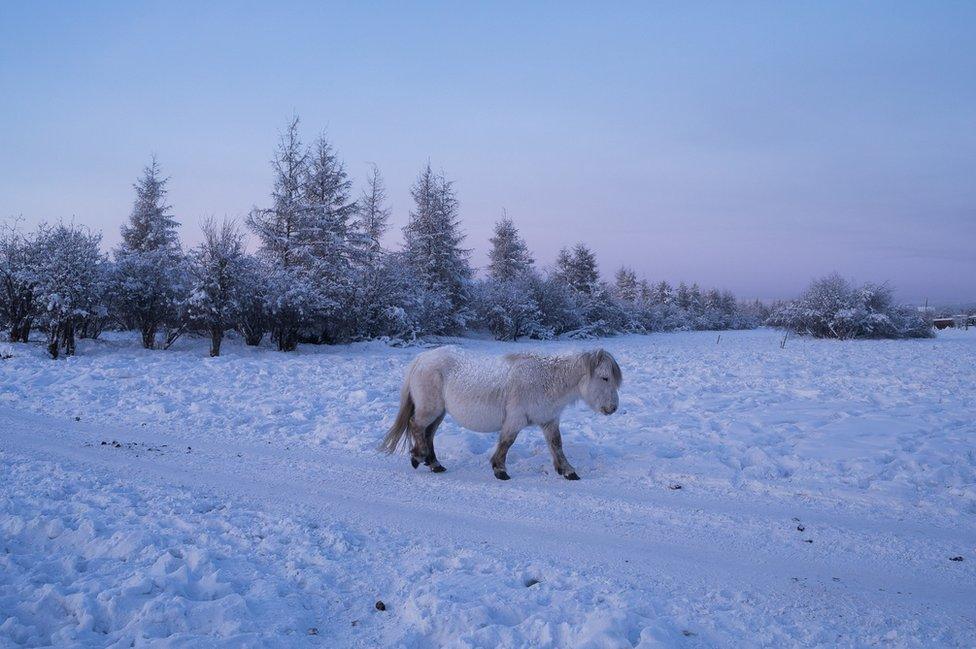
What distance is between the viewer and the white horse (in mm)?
6531

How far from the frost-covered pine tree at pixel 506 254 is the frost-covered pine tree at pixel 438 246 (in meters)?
7.50

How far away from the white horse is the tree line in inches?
504

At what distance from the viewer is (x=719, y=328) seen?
214 ft

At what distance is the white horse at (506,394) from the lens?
6.53 metres

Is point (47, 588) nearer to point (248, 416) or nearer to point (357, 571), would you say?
point (357, 571)

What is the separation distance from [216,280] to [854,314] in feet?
113

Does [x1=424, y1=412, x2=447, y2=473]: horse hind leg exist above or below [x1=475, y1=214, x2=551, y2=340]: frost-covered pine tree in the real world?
below

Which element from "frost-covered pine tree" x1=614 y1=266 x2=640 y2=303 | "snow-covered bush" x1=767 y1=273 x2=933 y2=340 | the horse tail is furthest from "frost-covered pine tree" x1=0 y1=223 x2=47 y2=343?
"frost-covered pine tree" x1=614 y1=266 x2=640 y2=303

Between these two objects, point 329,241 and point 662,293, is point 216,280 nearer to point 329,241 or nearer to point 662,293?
point 329,241

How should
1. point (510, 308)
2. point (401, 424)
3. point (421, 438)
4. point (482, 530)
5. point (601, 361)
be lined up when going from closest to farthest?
1. point (482, 530)
2. point (601, 361)
3. point (421, 438)
4. point (401, 424)
5. point (510, 308)

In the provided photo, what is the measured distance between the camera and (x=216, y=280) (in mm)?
17344

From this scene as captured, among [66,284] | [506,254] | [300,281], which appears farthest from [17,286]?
[506,254]

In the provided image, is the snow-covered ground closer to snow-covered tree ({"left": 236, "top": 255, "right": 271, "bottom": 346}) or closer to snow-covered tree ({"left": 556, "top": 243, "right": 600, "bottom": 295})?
snow-covered tree ({"left": 236, "top": 255, "right": 271, "bottom": 346})

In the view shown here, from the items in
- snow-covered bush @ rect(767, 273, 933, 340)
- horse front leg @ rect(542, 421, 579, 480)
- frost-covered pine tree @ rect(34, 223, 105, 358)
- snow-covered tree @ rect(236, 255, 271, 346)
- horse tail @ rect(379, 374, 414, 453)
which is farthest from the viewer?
snow-covered bush @ rect(767, 273, 933, 340)
